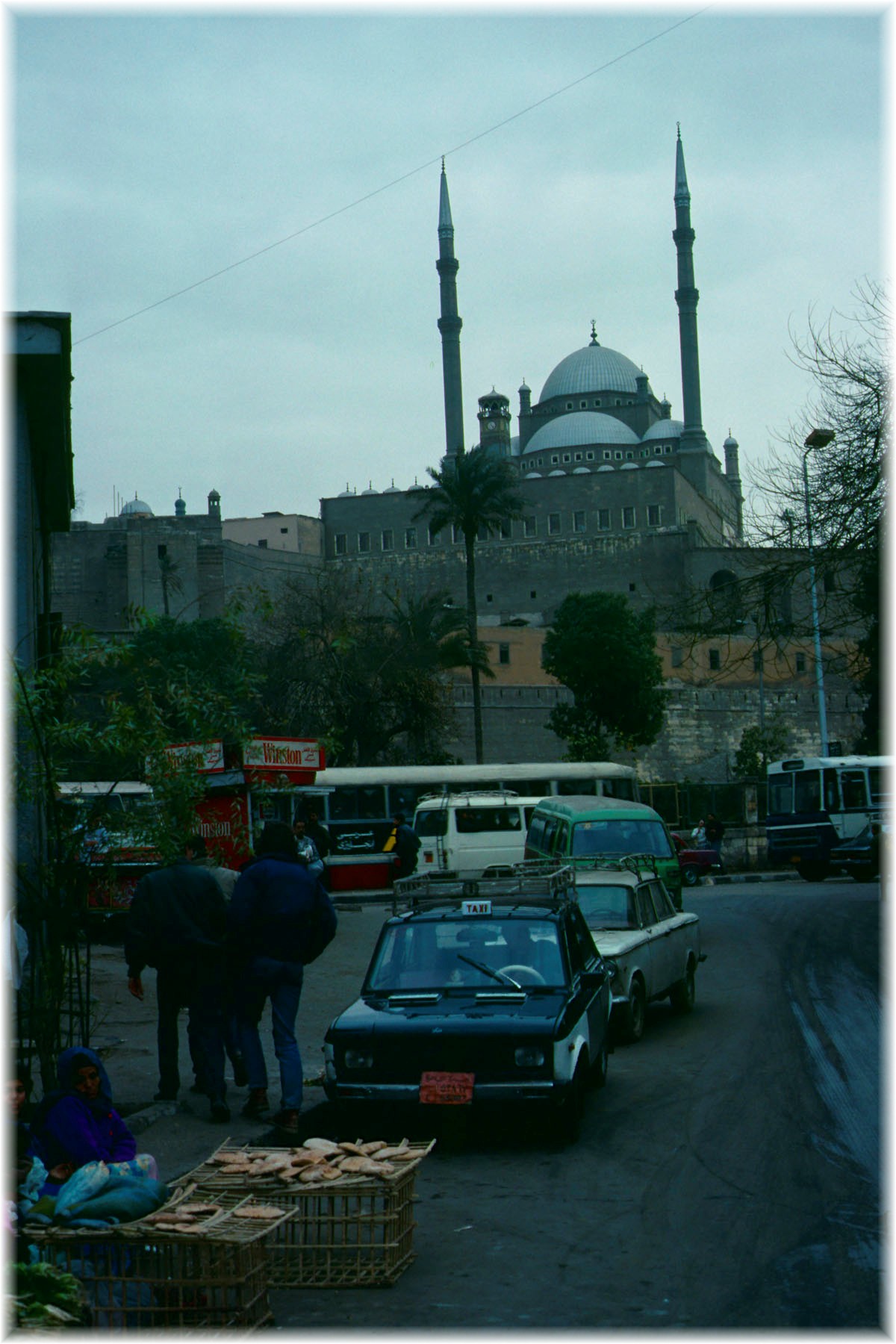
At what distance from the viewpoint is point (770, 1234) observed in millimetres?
6473

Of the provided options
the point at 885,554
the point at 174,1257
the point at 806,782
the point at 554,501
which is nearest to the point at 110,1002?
the point at 885,554

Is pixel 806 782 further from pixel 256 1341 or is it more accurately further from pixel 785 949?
pixel 256 1341

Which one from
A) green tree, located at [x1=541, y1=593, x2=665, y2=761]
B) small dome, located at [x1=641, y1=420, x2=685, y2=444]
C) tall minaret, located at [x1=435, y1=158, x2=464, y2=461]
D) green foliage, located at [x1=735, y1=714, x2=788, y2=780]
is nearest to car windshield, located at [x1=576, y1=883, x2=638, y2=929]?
green foliage, located at [x1=735, y1=714, x2=788, y2=780]

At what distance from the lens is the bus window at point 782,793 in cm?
3197

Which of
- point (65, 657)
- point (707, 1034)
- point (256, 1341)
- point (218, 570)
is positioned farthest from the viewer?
point (218, 570)

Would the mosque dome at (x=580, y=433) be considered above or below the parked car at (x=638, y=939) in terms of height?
above

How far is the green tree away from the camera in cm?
6750

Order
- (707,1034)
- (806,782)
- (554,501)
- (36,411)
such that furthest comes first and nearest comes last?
(554,501)
(806,782)
(36,411)
(707,1034)

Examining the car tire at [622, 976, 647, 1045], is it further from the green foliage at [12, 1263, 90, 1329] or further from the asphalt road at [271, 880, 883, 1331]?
the green foliage at [12, 1263, 90, 1329]

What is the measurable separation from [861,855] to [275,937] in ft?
78.7

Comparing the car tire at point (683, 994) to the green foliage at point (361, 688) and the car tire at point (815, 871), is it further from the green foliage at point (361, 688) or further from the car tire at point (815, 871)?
the green foliage at point (361, 688)

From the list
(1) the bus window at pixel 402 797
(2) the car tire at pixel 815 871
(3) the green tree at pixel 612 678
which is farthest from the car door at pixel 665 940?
(3) the green tree at pixel 612 678

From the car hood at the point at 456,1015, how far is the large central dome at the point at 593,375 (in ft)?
345

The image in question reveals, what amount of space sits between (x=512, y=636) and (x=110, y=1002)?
230 feet
